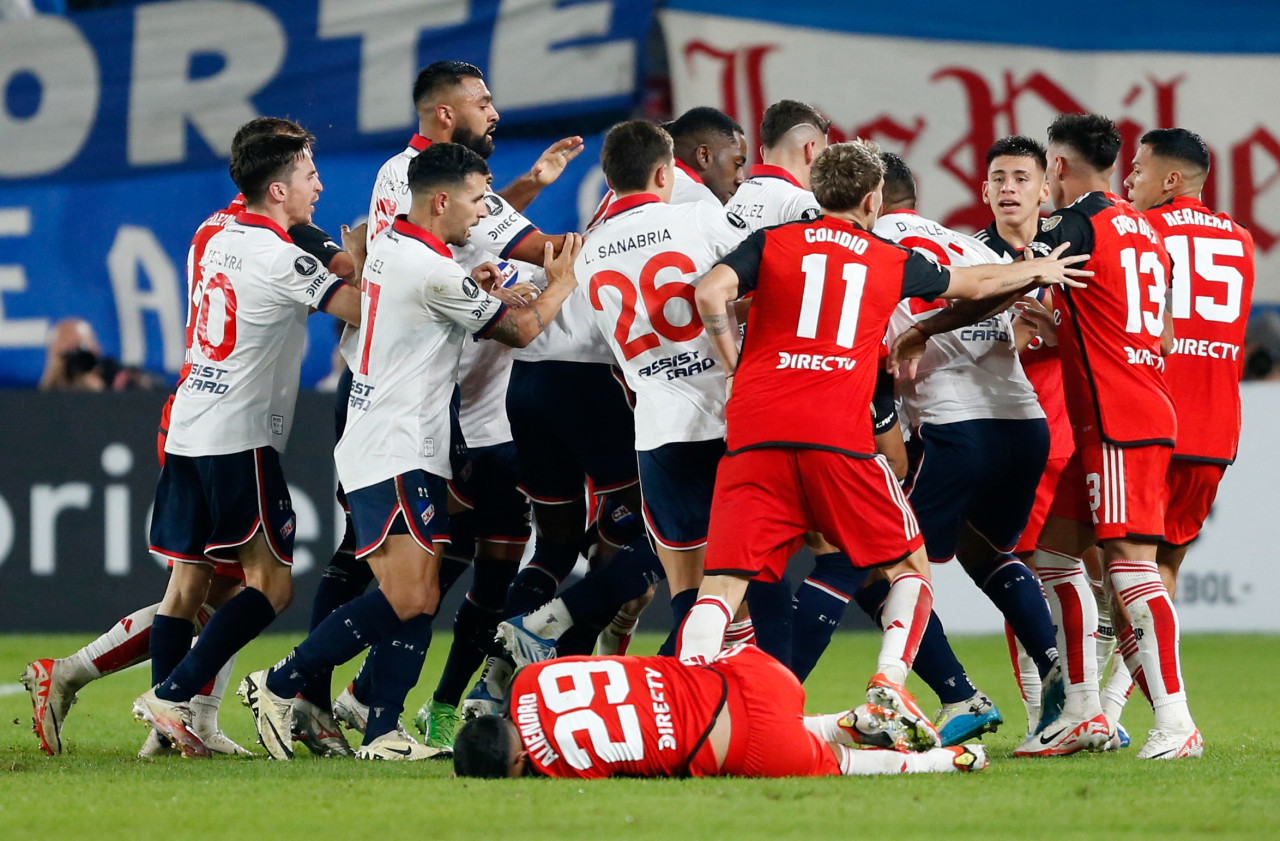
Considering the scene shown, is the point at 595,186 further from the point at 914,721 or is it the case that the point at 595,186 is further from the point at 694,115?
the point at 914,721

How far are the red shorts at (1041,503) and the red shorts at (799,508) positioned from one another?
→ 153cm

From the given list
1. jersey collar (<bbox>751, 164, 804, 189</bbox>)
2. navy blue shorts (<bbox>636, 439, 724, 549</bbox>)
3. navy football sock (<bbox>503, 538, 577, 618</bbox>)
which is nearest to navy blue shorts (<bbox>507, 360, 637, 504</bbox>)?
navy football sock (<bbox>503, 538, 577, 618</bbox>)

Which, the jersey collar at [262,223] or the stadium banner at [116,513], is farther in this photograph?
the stadium banner at [116,513]

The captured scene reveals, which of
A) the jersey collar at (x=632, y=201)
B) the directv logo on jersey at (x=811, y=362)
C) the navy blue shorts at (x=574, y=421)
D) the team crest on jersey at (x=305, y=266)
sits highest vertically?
the jersey collar at (x=632, y=201)

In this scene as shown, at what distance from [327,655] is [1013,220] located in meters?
3.31

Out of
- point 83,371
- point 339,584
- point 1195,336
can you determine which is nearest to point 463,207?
point 339,584

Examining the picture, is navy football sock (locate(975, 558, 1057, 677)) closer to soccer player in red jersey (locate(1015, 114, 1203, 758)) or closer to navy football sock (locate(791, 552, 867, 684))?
soccer player in red jersey (locate(1015, 114, 1203, 758))

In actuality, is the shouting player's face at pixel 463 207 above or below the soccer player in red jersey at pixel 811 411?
above

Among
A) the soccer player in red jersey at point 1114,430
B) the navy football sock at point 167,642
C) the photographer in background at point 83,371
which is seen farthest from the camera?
the photographer in background at point 83,371

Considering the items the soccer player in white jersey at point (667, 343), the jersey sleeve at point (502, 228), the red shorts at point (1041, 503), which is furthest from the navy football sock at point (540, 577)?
the red shorts at point (1041, 503)

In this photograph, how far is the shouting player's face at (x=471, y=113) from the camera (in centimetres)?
728

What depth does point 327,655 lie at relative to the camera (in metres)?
6.24

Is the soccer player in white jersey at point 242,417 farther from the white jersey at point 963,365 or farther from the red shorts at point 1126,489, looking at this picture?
the red shorts at point 1126,489

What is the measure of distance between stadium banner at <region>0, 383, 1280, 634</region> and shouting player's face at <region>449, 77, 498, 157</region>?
176 inches
